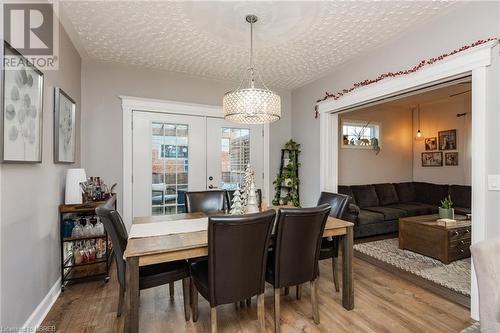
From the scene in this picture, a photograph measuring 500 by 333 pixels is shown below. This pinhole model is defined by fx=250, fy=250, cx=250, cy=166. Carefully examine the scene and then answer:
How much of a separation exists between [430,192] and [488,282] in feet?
16.2

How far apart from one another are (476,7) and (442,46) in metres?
0.34

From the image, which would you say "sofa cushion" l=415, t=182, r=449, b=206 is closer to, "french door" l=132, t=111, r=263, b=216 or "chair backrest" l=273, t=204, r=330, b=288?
"french door" l=132, t=111, r=263, b=216

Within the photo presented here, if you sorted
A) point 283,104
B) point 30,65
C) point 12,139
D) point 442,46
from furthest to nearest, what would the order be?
point 283,104 < point 442,46 < point 30,65 < point 12,139

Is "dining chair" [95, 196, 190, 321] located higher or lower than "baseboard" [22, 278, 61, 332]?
higher

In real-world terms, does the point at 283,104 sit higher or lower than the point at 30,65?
higher

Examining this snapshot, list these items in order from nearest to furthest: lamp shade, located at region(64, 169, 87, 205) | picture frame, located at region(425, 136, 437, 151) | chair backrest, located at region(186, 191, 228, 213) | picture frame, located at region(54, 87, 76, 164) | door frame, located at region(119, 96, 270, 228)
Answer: picture frame, located at region(54, 87, 76, 164)
lamp shade, located at region(64, 169, 87, 205)
chair backrest, located at region(186, 191, 228, 213)
door frame, located at region(119, 96, 270, 228)
picture frame, located at region(425, 136, 437, 151)

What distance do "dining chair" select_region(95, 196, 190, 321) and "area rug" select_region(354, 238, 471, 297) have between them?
2581 mm

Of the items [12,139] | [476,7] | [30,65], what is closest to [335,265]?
[476,7]

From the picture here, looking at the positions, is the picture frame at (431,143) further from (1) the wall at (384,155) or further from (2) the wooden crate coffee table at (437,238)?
(2) the wooden crate coffee table at (437,238)

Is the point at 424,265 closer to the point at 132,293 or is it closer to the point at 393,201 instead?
the point at 393,201

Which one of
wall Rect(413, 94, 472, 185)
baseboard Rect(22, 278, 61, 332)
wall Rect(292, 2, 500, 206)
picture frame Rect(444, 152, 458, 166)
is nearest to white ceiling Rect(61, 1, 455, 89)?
wall Rect(292, 2, 500, 206)

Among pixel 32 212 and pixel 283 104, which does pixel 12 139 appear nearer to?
pixel 32 212

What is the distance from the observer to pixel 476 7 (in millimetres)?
2096

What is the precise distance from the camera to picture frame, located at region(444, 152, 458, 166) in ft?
16.9
